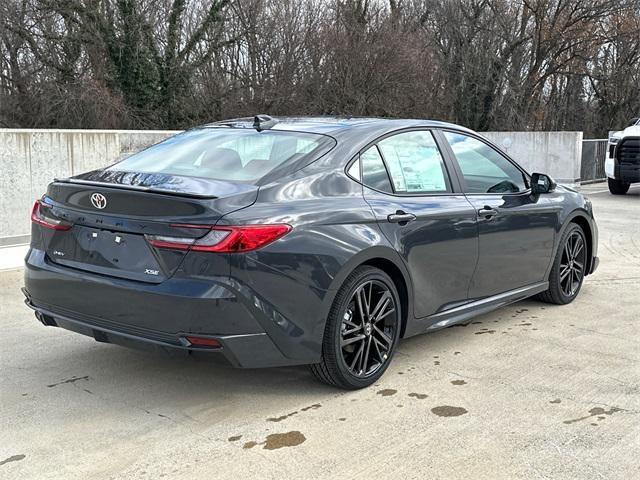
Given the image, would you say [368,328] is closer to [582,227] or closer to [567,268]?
Answer: [567,268]

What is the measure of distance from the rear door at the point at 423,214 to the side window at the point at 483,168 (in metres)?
0.22

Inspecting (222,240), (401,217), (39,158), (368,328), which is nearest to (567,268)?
(401,217)

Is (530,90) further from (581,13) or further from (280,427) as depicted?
(280,427)

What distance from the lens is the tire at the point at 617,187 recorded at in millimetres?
15617

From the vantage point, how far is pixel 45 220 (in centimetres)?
403

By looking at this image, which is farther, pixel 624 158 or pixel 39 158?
pixel 624 158

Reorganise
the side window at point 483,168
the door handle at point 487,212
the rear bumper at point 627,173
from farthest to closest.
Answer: the rear bumper at point 627,173 < the side window at point 483,168 < the door handle at point 487,212

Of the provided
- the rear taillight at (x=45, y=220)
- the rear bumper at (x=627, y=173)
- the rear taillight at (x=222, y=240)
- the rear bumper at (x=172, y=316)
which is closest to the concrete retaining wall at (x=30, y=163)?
the rear taillight at (x=45, y=220)

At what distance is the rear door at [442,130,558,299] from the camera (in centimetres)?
487

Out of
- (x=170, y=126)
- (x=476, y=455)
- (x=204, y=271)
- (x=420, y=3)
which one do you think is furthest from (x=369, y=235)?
(x=420, y=3)

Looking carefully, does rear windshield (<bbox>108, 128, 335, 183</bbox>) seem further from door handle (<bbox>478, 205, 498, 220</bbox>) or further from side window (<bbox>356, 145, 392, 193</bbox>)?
door handle (<bbox>478, 205, 498, 220</bbox>)

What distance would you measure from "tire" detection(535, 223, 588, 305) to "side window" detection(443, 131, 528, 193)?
2.48 ft

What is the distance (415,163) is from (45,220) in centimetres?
226

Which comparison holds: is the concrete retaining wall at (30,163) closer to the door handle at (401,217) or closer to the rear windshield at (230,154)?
the rear windshield at (230,154)
